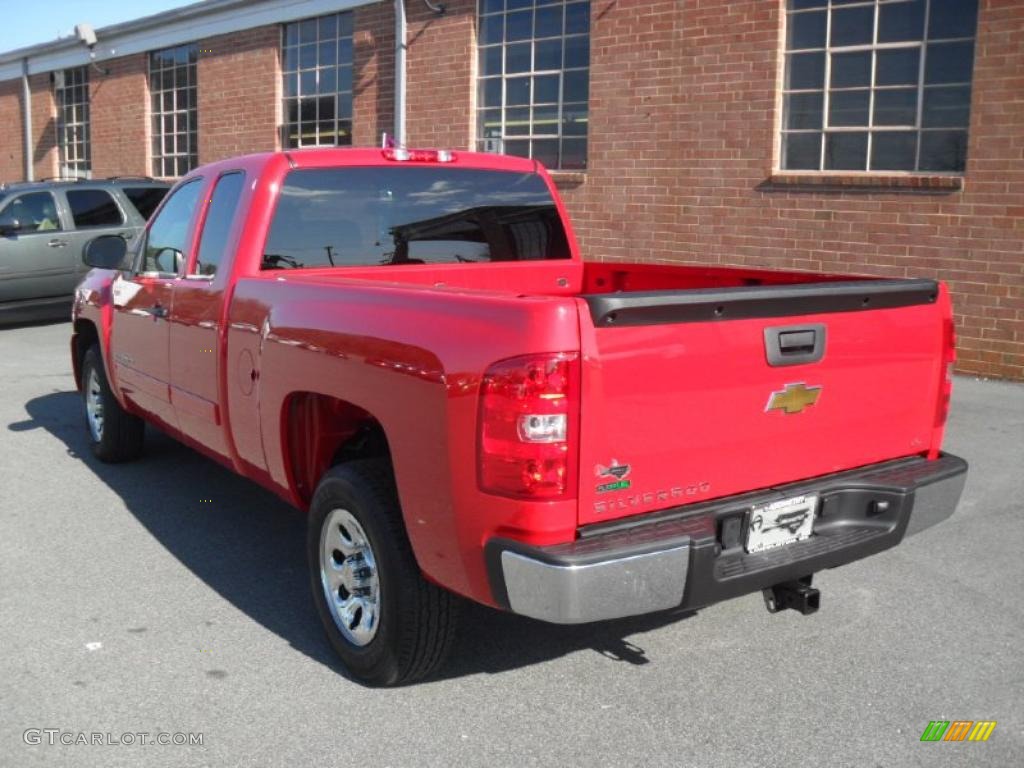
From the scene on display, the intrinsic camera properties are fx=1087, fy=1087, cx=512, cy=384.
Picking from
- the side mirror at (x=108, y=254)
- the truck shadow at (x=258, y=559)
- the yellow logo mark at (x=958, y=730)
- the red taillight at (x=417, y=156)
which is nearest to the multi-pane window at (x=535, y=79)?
the truck shadow at (x=258, y=559)

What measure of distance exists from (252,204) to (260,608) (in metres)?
1.69

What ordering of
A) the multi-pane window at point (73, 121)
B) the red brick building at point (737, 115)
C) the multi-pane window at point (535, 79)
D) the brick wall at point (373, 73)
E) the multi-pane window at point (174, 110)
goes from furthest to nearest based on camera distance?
the multi-pane window at point (73, 121), the multi-pane window at point (174, 110), the brick wall at point (373, 73), the multi-pane window at point (535, 79), the red brick building at point (737, 115)

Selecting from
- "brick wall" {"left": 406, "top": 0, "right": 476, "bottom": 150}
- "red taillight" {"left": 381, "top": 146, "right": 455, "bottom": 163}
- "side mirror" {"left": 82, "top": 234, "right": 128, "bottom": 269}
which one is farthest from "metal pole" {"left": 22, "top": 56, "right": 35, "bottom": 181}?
"red taillight" {"left": 381, "top": 146, "right": 455, "bottom": 163}

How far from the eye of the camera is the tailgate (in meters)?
3.11

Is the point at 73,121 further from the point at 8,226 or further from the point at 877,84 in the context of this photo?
the point at 877,84

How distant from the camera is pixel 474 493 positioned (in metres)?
3.15

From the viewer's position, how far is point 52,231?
43.9 feet

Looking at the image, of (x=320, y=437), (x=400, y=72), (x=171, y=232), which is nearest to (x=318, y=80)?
(x=400, y=72)

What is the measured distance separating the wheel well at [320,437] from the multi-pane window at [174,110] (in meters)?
15.5

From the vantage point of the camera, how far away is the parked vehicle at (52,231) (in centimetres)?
1314

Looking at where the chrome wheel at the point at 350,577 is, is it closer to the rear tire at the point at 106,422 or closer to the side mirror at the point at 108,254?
the side mirror at the point at 108,254

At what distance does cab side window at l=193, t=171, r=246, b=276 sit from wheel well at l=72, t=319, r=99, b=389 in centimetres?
213

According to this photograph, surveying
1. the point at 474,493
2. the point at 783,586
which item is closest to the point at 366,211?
the point at 474,493

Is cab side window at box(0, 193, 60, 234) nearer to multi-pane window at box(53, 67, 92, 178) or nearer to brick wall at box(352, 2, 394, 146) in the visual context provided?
brick wall at box(352, 2, 394, 146)
